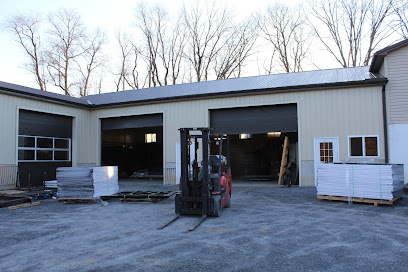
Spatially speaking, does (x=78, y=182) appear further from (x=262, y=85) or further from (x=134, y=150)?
(x=134, y=150)

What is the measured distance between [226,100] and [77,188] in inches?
339

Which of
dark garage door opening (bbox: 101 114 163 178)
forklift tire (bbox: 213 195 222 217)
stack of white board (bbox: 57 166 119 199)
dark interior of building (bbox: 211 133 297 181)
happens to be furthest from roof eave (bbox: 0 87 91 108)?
forklift tire (bbox: 213 195 222 217)

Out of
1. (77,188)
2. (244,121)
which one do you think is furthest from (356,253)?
(244,121)

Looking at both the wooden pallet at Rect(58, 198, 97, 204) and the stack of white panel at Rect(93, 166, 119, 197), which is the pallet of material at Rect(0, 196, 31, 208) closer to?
the wooden pallet at Rect(58, 198, 97, 204)

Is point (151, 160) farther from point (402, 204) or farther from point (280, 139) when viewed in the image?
point (402, 204)

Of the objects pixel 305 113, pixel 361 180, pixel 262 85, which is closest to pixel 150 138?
pixel 262 85

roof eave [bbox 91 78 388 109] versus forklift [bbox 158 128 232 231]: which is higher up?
roof eave [bbox 91 78 388 109]

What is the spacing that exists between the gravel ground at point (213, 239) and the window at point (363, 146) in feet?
14.2

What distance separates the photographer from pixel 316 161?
577 inches

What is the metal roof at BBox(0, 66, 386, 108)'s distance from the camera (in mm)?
14906

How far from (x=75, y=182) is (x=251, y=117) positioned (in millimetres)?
9039

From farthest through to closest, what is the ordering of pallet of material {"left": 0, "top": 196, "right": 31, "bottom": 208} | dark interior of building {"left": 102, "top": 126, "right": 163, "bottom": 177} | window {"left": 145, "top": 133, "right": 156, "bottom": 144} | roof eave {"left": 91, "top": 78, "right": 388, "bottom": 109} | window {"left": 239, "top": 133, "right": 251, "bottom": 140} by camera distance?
1. window {"left": 145, "top": 133, "right": 156, "bottom": 144}
2. dark interior of building {"left": 102, "top": 126, "right": 163, "bottom": 177}
3. window {"left": 239, "top": 133, "right": 251, "bottom": 140}
4. roof eave {"left": 91, "top": 78, "right": 388, "bottom": 109}
5. pallet of material {"left": 0, "top": 196, "right": 31, "bottom": 208}

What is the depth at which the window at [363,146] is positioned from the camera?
45.9ft

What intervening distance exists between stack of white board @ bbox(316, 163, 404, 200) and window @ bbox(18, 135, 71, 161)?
45.7 ft
